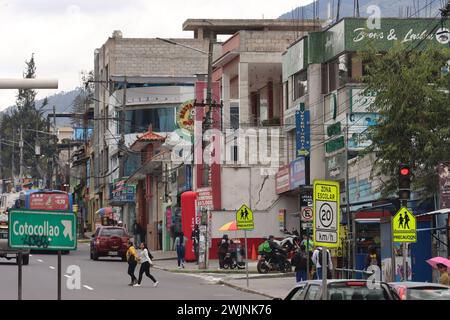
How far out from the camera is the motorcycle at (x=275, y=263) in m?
47.8

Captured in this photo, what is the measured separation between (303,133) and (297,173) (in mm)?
3176

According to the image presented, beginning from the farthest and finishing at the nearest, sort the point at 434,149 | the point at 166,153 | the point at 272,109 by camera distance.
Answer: the point at 166,153
the point at 272,109
the point at 434,149

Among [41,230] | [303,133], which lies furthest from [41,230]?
[303,133]

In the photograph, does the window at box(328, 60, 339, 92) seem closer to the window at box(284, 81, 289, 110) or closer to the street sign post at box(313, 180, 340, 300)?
the window at box(284, 81, 289, 110)

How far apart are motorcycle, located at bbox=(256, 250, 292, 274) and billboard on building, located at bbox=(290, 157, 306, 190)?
6.21m

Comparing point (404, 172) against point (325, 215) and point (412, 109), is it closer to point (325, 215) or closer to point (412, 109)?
point (412, 109)

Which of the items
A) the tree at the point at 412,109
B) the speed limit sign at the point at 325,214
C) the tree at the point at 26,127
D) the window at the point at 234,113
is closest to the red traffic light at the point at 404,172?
the tree at the point at 412,109

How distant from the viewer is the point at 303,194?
44.8m

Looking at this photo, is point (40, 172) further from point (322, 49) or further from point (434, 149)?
point (434, 149)
